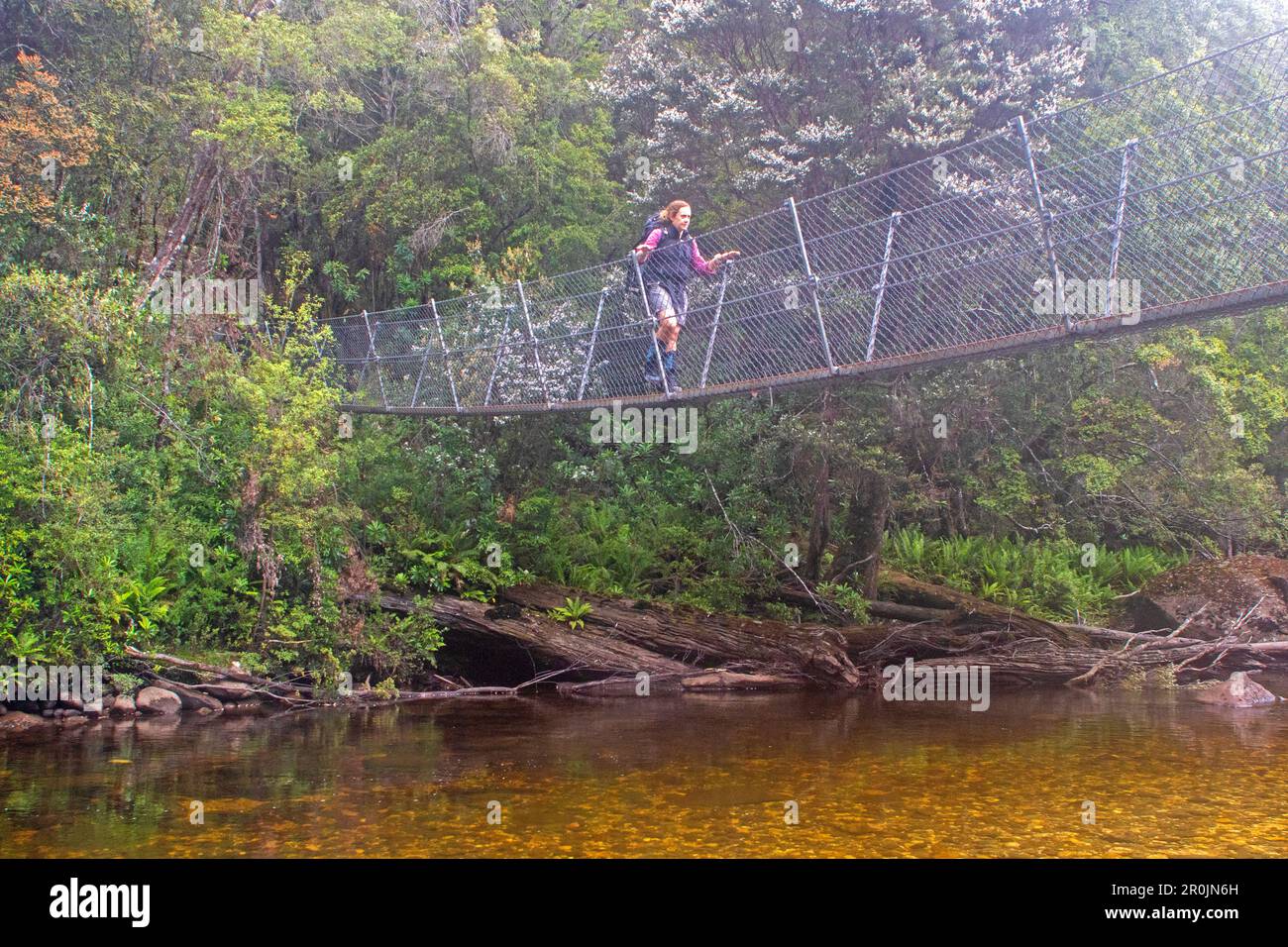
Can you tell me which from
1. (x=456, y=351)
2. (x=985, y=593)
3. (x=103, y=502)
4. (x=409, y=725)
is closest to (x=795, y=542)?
(x=985, y=593)

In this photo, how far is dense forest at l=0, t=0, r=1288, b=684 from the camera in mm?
9383

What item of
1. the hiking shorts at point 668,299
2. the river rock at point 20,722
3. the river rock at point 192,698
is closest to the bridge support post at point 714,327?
the hiking shorts at point 668,299

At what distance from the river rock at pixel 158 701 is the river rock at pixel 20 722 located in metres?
0.62

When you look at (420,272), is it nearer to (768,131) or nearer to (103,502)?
(768,131)

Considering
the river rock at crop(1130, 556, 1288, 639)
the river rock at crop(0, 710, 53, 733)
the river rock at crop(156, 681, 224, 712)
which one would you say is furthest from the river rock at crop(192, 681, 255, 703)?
the river rock at crop(1130, 556, 1288, 639)

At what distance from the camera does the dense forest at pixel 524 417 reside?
9.38 meters

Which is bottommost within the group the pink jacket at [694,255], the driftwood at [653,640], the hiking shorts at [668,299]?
the driftwood at [653,640]

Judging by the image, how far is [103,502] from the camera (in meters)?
8.80

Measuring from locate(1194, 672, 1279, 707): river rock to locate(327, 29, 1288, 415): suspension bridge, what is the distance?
2.97 meters

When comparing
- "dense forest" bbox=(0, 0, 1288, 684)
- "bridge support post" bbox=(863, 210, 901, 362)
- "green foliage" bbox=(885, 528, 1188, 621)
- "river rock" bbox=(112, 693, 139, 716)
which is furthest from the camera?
"green foliage" bbox=(885, 528, 1188, 621)

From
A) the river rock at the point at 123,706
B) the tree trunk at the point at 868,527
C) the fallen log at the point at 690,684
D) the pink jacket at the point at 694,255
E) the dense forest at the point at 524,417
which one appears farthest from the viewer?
the tree trunk at the point at 868,527

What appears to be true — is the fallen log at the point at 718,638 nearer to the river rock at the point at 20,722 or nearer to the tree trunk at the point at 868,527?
the tree trunk at the point at 868,527

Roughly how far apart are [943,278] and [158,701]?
6.40m

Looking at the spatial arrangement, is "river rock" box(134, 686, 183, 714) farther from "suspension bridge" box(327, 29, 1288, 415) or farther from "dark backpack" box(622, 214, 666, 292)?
"dark backpack" box(622, 214, 666, 292)
